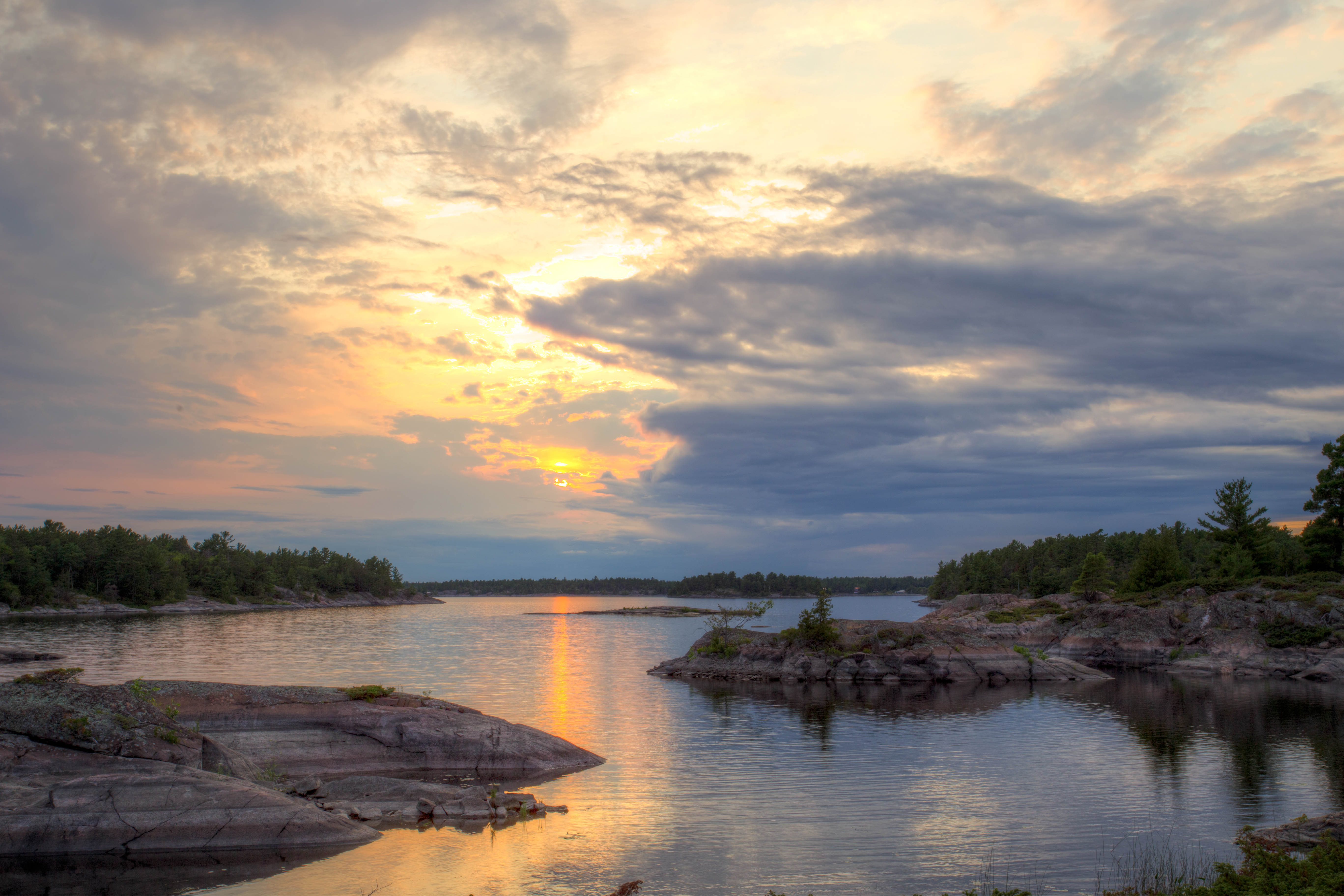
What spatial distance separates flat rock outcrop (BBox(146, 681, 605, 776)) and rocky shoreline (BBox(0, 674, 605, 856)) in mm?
61

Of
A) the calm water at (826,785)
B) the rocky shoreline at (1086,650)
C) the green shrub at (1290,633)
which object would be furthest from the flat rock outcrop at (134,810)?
the green shrub at (1290,633)

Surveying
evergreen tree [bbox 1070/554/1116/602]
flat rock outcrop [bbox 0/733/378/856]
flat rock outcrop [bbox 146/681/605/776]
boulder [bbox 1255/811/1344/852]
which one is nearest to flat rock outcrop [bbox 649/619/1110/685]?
flat rock outcrop [bbox 146/681/605/776]

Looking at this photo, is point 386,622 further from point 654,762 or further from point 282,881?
point 282,881

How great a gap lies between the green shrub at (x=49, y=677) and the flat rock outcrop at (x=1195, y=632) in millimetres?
83707

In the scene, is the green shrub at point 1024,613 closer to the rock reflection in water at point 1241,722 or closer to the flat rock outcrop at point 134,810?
the rock reflection in water at point 1241,722

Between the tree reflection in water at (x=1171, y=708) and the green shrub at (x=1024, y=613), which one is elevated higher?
the green shrub at (x=1024, y=613)

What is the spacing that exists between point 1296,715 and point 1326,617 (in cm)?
3861

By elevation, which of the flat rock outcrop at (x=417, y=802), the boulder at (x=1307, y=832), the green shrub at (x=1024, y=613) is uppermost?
the boulder at (x=1307, y=832)

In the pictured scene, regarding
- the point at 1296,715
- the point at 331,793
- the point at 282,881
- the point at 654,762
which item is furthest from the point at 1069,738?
the point at 282,881

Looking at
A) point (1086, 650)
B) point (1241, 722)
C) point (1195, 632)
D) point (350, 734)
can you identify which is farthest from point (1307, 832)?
point (1086, 650)

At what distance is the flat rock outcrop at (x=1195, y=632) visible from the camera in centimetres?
8444

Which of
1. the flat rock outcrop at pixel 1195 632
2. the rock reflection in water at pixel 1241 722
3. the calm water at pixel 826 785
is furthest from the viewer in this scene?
the flat rock outcrop at pixel 1195 632

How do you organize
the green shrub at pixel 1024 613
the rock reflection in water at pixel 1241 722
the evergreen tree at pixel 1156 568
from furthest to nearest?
the evergreen tree at pixel 1156 568, the green shrub at pixel 1024 613, the rock reflection in water at pixel 1241 722

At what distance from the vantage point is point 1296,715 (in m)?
56.8
